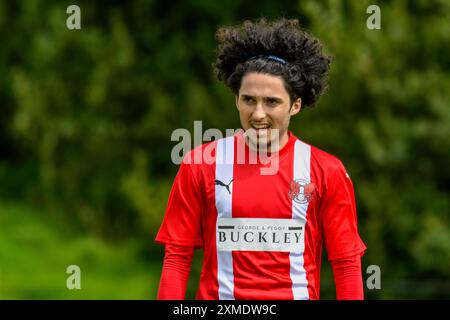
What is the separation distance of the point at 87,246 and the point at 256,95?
12.0 meters

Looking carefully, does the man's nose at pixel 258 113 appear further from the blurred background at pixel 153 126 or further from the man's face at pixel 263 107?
the blurred background at pixel 153 126

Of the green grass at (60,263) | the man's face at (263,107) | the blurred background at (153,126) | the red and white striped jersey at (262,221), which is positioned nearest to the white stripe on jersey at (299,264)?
the red and white striped jersey at (262,221)

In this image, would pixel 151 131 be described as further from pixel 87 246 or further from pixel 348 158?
pixel 348 158

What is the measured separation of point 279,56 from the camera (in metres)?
4.54

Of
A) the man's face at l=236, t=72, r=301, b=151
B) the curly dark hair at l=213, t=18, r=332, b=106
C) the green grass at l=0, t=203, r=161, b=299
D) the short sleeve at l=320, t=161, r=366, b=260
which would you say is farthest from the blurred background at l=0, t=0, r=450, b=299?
the man's face at l=236, t=72, r=301, b=151

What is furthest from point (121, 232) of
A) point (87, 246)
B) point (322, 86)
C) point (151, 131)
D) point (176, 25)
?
point (322, 86)

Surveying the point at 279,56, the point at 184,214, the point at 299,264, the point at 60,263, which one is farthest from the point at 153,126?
the point at 299,264

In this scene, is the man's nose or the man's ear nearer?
the man's nose

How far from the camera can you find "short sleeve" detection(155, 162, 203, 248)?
4.41m

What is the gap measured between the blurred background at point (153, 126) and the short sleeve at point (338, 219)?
291 inches

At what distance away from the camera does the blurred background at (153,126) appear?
12.4 m

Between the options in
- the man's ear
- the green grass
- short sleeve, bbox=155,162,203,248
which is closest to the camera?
short sleeve, bbox=155,162,203,248

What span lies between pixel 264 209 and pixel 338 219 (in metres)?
0.32

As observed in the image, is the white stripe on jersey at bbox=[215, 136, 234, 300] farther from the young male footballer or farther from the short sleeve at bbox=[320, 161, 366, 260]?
the short sleeve at bbox=[320, 161, 366, 260]
